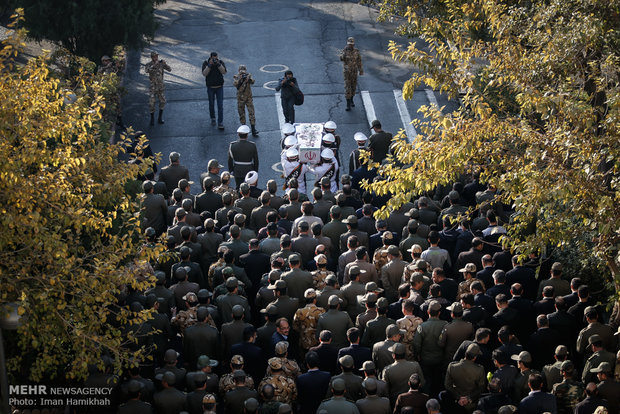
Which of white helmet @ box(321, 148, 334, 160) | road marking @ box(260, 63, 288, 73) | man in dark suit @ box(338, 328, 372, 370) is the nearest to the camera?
man in dark suit @ box(338, 328, 372, 370)

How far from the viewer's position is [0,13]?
81.1 ft

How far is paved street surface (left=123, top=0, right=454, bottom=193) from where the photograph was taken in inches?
936

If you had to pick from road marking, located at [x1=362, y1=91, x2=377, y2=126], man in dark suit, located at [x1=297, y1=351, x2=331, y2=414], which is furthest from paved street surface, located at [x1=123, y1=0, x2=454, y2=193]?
man in dark suit, located at [x1=297, y1=351, x2=331, y2=414]

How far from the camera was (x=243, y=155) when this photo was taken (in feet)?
64.5

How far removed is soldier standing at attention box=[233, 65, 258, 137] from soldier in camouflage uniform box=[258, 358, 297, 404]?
1261 centimetres

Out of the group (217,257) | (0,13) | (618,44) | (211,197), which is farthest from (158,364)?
(0,13)

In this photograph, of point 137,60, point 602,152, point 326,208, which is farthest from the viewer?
point 137,60

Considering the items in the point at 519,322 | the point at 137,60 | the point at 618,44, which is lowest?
the point at 137,60

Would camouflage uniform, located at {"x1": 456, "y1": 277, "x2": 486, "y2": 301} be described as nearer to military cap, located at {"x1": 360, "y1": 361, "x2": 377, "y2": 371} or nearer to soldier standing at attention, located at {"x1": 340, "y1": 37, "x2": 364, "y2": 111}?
military cap, located at {"x1": 360, "y1": 361, "x2": 377, "y2": 371}

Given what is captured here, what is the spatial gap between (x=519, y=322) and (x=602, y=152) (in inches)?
128

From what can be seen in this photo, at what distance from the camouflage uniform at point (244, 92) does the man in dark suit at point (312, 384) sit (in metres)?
12.5

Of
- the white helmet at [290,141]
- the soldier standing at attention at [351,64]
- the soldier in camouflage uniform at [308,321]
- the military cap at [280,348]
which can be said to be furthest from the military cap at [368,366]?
the soldier standing at attention at [351,64]

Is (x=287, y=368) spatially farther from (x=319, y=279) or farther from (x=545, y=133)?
A: (x=545, y=133)

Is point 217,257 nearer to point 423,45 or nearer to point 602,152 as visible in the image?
point 602,152
